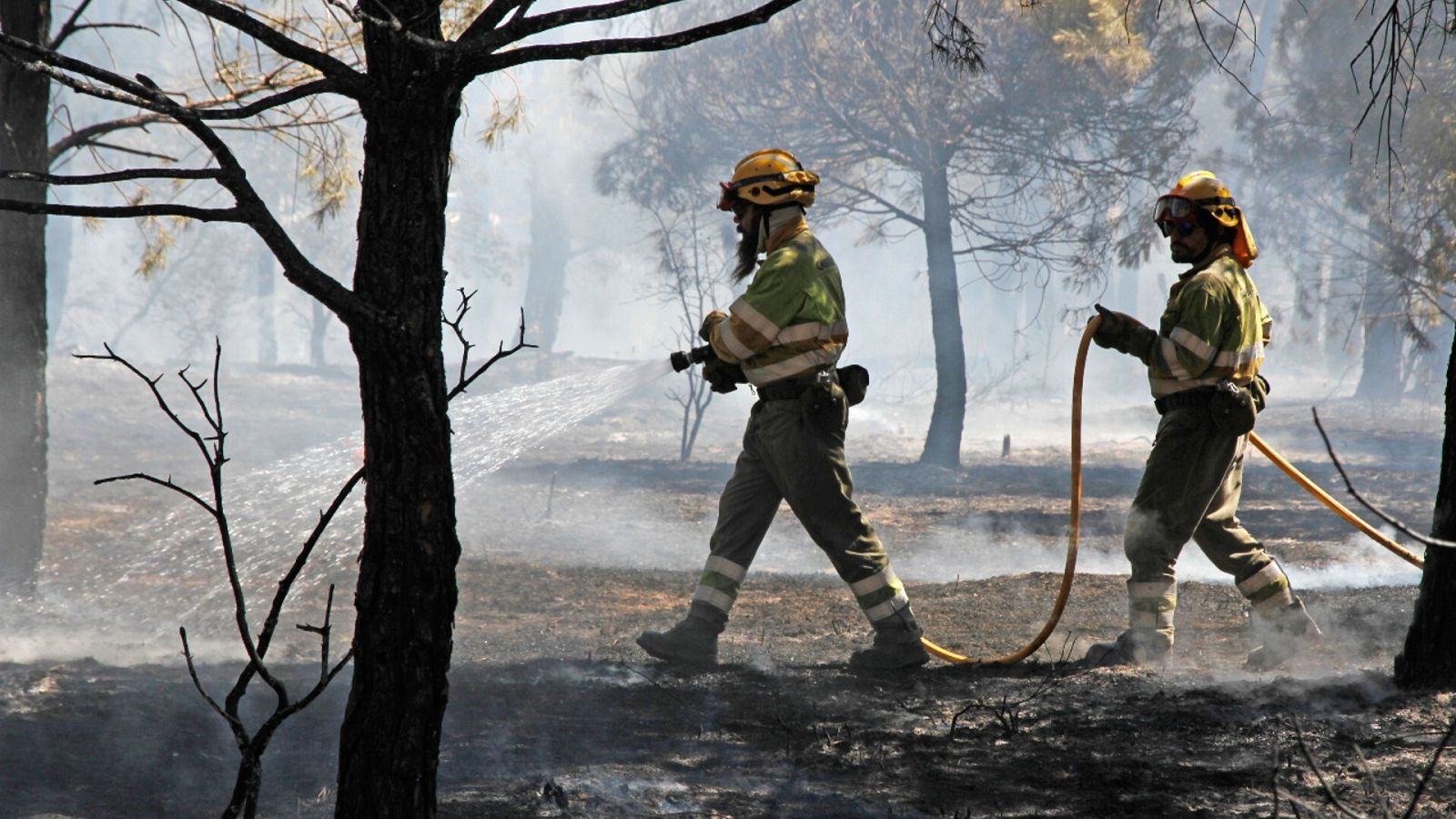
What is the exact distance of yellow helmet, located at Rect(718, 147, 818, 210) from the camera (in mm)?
4395

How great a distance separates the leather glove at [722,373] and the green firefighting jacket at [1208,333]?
5.17ft

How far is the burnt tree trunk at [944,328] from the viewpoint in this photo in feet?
50.1

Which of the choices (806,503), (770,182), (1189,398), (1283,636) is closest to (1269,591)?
(1283,636)

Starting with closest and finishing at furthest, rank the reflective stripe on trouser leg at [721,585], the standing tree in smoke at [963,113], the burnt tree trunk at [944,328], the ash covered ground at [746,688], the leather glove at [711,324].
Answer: the ash covered ground at [746,688] < the leather glove at [711,324] < the reflective stripe on trouser leg at [721,585] < the standing tree in smoke at [963,113] < the burnt tree trunk at [944,328]

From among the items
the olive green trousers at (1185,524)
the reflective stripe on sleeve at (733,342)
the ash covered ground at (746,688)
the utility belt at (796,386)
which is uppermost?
the reflective stripe on sleeve at (733,342)

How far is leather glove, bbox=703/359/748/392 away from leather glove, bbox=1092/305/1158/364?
140cm

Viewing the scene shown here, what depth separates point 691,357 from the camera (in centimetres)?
439

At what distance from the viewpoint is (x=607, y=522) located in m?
11.2

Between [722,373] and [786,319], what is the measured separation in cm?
45

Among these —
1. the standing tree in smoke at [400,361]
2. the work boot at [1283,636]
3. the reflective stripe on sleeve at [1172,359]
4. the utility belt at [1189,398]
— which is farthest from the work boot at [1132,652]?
the standing tree in smoke at [400,361]

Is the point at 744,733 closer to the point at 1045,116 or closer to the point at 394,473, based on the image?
the point at 394,473

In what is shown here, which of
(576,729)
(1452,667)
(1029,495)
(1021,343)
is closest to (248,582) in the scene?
(576,729)

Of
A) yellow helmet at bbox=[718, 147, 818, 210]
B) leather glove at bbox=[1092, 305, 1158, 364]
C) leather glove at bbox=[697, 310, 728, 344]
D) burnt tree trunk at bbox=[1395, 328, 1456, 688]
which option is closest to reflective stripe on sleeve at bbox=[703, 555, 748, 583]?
leather glove at bbox=[697, 310, 728, 344]

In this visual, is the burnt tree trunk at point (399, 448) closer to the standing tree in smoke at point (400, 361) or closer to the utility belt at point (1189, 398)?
the standing tree in smoke at point (400, 361)
